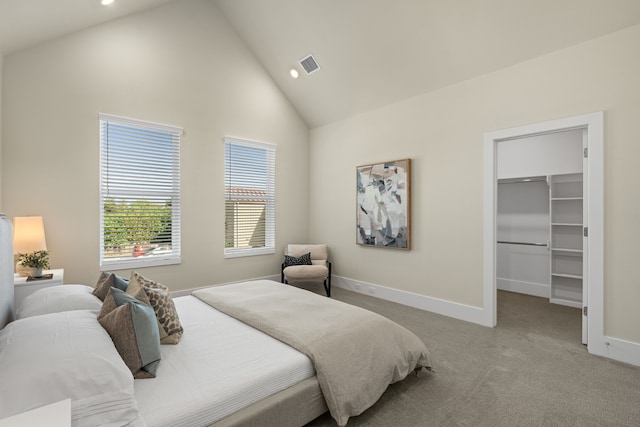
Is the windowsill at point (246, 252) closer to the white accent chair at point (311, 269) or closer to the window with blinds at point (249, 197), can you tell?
the window with blinds at point (249, 197)

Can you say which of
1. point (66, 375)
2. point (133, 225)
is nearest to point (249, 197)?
point (133, 225)

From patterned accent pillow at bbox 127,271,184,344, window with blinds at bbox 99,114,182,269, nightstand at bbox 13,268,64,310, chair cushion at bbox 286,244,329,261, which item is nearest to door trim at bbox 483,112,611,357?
chair cushion at bbox 286,244,329,261

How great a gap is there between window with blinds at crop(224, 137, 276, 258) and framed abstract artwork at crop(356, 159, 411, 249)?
157 cm

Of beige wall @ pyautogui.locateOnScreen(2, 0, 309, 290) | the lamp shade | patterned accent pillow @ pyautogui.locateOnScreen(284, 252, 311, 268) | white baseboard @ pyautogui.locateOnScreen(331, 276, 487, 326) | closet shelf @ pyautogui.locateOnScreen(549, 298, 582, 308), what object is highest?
beige wall @ pyautogui.locateOnScreen(2, 0, 309, 290)

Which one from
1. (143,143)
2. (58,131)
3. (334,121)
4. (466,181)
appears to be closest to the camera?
(58,131)

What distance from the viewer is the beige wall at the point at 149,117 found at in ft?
11.0

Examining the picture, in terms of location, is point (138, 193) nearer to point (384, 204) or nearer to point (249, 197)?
point (249, 197)

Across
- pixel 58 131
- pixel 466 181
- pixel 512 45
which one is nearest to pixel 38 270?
pixel 58 131

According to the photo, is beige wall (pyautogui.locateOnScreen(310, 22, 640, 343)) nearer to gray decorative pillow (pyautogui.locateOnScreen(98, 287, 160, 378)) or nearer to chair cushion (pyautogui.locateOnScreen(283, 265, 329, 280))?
chair cushion (pyautogui.locateOnScreen(283, 265, 329, 280))

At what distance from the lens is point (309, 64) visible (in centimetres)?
473

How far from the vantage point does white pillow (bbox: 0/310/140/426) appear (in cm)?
105

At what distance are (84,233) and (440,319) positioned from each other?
4.43 metres

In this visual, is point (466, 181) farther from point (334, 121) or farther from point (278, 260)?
point (278, 260)

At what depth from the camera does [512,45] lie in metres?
3.23
